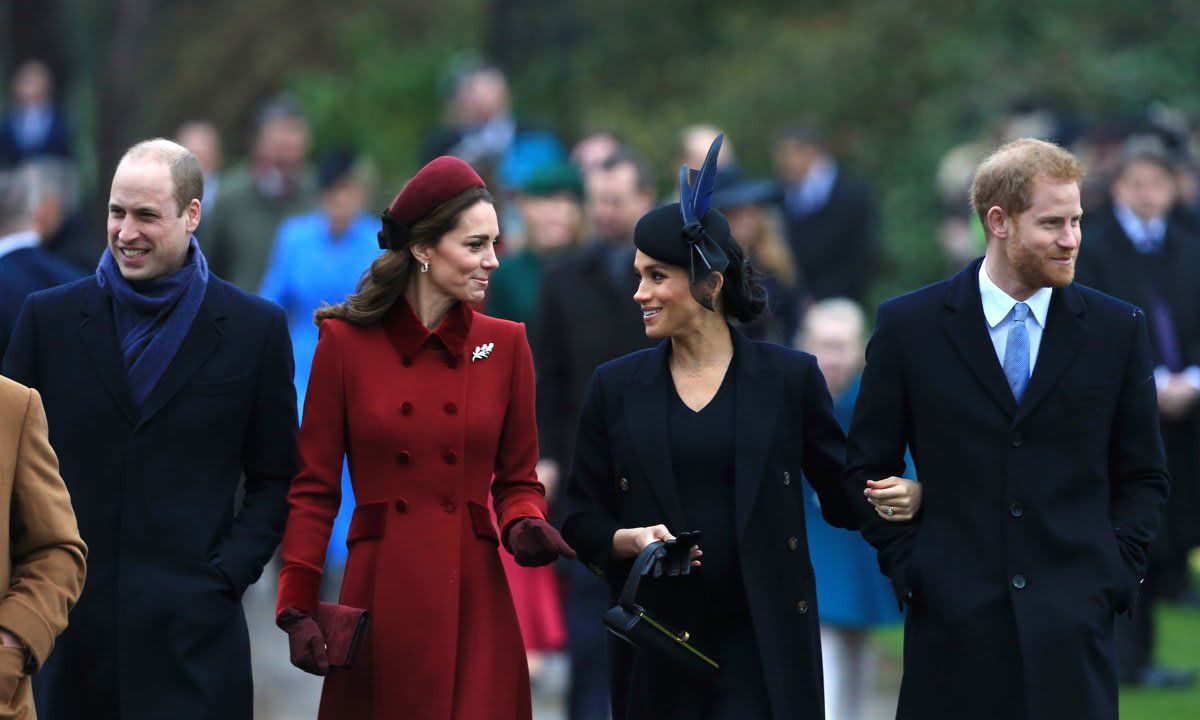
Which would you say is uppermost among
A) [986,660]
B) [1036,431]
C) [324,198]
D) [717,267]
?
[324,198]

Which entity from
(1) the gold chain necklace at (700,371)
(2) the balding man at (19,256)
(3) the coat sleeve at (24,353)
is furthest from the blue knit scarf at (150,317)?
(1) the gold chain necklace at (700,371)

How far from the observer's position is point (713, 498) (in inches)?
261

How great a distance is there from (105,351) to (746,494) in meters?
1.95

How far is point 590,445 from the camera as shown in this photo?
22.4ft

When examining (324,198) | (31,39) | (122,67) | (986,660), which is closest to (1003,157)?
(986,660)

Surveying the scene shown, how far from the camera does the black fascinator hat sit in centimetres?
666

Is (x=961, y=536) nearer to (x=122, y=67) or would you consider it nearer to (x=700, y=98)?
(x=122, y=67)

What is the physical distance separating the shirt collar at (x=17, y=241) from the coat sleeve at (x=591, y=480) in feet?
9.65

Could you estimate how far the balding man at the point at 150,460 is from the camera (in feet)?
21.6

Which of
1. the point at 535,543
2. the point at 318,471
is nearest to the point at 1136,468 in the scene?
the point at 535,543

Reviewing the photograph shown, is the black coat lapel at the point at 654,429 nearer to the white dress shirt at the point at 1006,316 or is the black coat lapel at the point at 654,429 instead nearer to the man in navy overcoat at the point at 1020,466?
the man in navy overcoat at the point at 1020,466

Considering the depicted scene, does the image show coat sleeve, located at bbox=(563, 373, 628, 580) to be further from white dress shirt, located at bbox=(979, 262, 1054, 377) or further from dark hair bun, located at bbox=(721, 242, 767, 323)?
white dress shirt, located at bbox=(979, 262, 1054, 377)

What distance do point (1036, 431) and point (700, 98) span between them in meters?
20.0

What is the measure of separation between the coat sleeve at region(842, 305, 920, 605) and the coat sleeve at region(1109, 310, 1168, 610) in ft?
1.95
